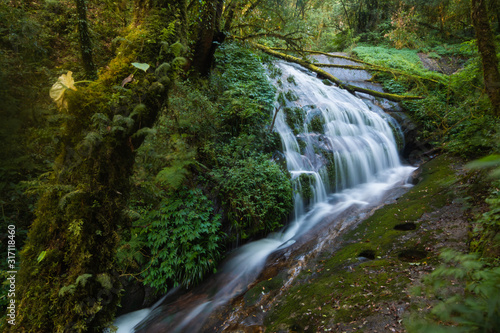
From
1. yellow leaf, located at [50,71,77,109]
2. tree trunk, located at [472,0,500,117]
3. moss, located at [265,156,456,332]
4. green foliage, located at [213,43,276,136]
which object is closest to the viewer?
yellow leaf, located at [50,71,77,109]

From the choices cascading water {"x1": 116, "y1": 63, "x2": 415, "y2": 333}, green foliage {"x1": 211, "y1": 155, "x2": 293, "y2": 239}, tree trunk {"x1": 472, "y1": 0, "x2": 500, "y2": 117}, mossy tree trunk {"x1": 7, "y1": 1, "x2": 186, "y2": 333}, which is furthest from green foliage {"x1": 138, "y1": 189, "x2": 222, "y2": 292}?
tree trunk {"x1": 472, "y1": 0, "x2": 500, "y2": 117}

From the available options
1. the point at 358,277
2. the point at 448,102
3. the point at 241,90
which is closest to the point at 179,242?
the point at 358,277

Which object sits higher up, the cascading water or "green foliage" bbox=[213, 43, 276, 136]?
"green foliage" bbox=[213, 43, 276, 136]

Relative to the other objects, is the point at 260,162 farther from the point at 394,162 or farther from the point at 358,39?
the point at 358,39

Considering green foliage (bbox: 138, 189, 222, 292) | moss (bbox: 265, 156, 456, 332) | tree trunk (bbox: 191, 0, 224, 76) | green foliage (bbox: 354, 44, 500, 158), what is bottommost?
moss (bbox: 265, 156, 456, 332)

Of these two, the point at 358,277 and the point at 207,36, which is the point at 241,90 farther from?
the point at 358,277

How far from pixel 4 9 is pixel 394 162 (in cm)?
1313

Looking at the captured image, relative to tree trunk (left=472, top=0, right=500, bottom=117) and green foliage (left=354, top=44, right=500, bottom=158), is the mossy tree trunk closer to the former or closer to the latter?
green foliage (left=354, top=44, right=500, bottom=158)

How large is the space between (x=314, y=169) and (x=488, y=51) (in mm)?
5150

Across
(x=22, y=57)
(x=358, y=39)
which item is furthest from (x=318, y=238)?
(x=358, y=39)

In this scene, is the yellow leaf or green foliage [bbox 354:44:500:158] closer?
the yellow leaf

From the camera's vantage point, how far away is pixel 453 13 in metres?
9.87

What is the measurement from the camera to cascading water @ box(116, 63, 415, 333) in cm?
479

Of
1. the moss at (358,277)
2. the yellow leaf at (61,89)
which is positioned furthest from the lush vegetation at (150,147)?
the moss at (358,277)
